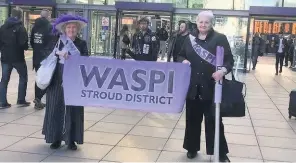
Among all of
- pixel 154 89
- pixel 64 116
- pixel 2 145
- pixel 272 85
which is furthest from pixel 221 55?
pixel 272 85

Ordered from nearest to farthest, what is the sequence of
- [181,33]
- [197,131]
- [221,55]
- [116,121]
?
[221,55] < [197,131] < [116,121] < [181,33]

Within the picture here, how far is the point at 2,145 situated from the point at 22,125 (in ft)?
3.60

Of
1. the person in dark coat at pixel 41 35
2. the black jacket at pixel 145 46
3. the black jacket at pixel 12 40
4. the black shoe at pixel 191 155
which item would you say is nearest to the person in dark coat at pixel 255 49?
the black jacket at pixel 145 46

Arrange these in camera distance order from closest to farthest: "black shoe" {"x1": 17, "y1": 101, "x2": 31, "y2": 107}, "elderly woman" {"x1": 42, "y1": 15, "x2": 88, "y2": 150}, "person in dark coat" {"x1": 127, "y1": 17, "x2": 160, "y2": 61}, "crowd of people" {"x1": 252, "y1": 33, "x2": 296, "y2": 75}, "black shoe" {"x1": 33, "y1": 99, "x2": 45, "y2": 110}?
"elderly woman" {"x1": 42, "y1": 15, "x2": 88, "y2": 150} < "black shoe" {"x1": 33, "y1": 99, "x2": 45, "y2": 110} < "black shoe" {"x1": 17, "y1": 101, "x2": 31, "y2": 107} < "person in dark coat" {"x1": 127, "y1": 17, "x2": 160, "y2": 61} < "crowd of people" {"x1": 252, "y1": 33, "x2": 296, "y2": 75}

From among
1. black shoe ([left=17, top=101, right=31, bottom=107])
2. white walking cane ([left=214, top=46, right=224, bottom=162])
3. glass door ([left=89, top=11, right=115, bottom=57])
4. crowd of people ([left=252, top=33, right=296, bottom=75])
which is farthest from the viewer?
glass door ([left=89, top=11, right=115, bottom=57])

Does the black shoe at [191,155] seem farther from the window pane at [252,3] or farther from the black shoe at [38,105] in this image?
the window pane at [252,3]

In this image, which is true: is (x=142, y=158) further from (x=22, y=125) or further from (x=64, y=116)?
(x=22, y=125)

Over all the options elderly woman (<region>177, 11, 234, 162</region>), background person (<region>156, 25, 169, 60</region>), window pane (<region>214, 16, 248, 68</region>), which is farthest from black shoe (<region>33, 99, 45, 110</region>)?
window pane (<region>214, 16, 248, 68</region>)

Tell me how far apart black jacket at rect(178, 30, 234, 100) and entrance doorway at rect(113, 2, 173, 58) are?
1276 centimetres

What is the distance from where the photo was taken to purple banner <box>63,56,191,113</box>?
4777 millimetres

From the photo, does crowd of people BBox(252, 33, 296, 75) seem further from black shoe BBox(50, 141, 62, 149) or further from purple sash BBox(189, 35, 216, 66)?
black shoe BBox(50, 141, 62, 149)

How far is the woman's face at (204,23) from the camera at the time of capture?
15.6ft

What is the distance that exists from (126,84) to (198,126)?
1008 millimetres

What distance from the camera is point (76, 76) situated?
5.02m
